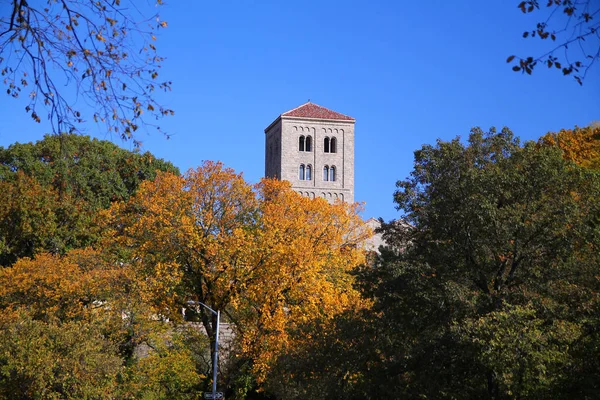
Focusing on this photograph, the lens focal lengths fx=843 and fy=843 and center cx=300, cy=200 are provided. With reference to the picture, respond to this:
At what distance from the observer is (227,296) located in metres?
33.0

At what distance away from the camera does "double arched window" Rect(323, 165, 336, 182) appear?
4043 inches

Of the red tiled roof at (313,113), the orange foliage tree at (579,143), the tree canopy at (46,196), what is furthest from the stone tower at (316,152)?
the orange foliage tree at (579,143)

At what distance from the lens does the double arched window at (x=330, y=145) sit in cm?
10338

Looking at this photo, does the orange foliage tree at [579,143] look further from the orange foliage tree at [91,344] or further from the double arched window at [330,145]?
the double arched window at [330,145]

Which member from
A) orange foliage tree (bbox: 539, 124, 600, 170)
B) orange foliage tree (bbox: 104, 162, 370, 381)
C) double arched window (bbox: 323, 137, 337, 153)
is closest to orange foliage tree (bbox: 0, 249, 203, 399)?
orange foliage tree (bbox: 104, 162, 370, 381)

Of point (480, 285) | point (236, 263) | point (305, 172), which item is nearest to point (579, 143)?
point (236, 263)

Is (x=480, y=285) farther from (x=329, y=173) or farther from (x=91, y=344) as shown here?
(x=329, y=173)

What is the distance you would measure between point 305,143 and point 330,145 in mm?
3142

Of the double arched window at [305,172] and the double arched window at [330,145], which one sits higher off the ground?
the double arched window at [330,145]

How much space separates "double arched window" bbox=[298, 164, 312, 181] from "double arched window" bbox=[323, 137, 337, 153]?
304 centimetres

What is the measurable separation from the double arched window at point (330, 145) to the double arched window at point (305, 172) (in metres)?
3.04

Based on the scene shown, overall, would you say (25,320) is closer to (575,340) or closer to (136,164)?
(575,340)

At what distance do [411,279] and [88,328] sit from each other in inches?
633

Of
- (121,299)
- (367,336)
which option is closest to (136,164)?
(121,299)
